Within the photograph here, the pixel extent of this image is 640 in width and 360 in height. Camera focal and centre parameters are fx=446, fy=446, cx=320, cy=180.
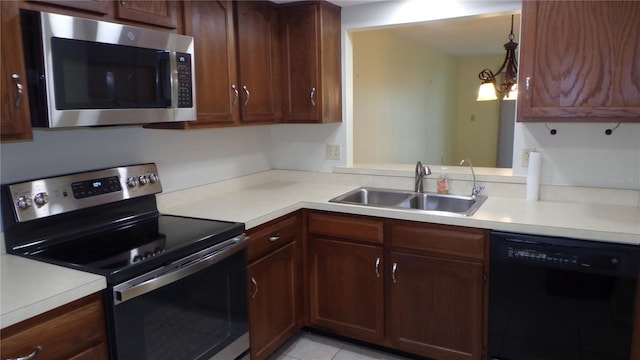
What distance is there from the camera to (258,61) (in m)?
2.66

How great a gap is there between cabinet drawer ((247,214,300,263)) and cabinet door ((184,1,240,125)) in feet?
2.00

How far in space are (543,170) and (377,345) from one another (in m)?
1.36

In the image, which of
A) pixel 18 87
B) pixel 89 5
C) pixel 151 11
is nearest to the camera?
pixel 18 87

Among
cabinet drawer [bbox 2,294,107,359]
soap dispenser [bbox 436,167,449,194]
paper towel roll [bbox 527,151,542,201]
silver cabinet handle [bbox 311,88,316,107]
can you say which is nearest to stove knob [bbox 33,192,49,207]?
cabinet drawer [bbox 2,294,107,359]

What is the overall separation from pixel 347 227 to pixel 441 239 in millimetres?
511

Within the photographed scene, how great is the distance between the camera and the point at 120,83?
70.1 inches

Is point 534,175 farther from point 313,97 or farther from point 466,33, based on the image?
point 466,33

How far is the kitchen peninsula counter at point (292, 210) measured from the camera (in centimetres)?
137

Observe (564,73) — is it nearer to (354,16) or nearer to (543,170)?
(543,170)

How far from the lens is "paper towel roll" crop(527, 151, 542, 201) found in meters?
2.40

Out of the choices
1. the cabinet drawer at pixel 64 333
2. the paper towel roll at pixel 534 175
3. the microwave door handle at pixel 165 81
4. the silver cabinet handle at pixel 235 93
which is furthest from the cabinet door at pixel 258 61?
the paper towel roll at pixel 534 175

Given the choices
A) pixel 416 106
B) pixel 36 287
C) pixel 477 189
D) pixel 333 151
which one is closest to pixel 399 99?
pixel 416 106

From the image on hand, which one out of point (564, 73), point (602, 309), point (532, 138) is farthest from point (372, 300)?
point (564, 73)

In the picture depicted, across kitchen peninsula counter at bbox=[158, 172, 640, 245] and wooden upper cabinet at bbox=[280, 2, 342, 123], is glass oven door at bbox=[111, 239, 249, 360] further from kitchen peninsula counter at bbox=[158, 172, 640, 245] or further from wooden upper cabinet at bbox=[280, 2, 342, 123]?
wooden upper cabinet at bbox=[280, 2, 342, 123]
